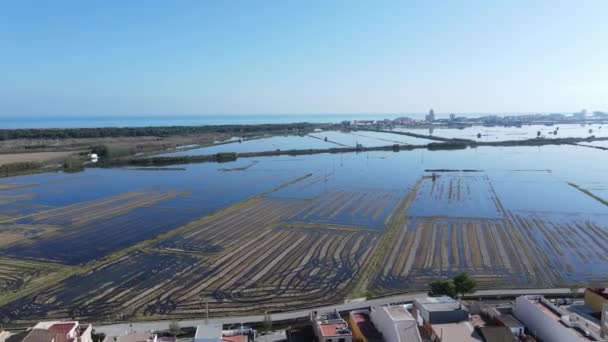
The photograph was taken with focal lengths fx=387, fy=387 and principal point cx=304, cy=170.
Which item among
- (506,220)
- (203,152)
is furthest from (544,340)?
(203,152)

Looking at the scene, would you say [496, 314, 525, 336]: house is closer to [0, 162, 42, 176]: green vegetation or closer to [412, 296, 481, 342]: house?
[412, 296, 481, 342]: house

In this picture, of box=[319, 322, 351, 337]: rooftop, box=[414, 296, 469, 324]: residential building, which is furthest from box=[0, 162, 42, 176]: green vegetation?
box=[414, 296, 469, 324]: residential building

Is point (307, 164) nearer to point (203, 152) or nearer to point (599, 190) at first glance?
point (203, 152)

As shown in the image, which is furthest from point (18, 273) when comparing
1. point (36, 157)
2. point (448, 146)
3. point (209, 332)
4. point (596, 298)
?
point (448, 146)

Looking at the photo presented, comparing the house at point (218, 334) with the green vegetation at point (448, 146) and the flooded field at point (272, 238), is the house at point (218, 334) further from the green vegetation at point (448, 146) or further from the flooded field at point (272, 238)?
the green vegetation at point (448, 146)

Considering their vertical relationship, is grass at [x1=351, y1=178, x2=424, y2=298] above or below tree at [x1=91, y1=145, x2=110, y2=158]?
below

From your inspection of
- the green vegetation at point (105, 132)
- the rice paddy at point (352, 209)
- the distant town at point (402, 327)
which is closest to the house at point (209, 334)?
the distant town at point (402, 327)
